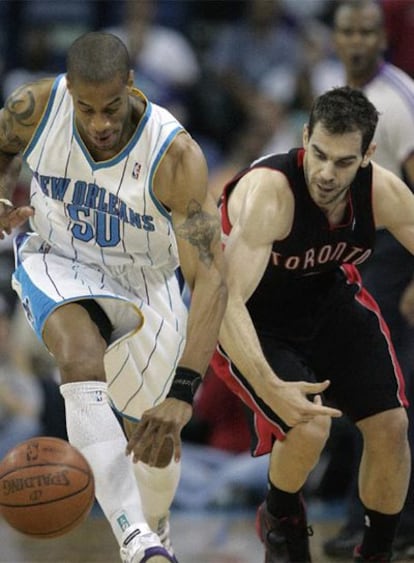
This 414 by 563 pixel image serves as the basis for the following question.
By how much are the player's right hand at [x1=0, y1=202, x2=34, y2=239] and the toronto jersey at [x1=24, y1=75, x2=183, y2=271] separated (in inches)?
11.8

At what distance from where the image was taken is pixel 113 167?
5.34 metres

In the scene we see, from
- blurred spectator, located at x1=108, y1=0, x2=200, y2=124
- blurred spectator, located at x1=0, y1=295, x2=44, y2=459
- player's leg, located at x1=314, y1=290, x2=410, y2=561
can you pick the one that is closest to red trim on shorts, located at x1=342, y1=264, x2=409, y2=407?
player's leg, located at x1=314, y1=290, x2=410, y2=561

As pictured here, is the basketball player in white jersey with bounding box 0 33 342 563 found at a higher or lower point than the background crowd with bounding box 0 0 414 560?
higher

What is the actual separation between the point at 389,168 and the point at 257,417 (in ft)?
5.70

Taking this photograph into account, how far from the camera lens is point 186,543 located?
7.10 m

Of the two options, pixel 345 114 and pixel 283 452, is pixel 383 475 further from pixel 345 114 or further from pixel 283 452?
pixel 345 114

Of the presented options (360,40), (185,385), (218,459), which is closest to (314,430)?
(185,385)

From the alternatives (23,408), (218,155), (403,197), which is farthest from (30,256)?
(218,155)

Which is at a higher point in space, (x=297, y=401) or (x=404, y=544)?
(x=297, y=401)

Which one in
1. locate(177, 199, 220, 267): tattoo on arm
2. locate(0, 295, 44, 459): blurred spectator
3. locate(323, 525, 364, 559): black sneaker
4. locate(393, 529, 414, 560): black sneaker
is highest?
locate(177, 199, 220, 267): tattoo on arm

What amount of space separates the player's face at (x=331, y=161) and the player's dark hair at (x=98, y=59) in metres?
0.84

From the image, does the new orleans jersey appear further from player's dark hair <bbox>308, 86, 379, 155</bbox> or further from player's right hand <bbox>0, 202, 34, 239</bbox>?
player's dark hair <bbox>308, 86, 379, 155</bbox>

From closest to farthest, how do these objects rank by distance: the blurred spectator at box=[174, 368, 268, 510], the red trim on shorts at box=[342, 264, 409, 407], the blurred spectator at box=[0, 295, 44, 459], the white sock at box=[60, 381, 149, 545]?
the white sock at box=[60, 381, 149, 545] → the red trim on shorts at box=[342, 264, 409, 407] → the blurred spectator at box=[174, 368, 268, 510] → the blurred spectator at box=[0, 295, 44, 459]

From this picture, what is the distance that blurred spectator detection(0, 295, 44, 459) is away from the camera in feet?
28.4
